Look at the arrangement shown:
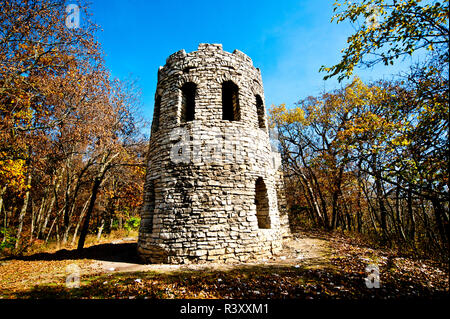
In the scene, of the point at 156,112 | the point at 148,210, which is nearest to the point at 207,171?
the point at 148,210

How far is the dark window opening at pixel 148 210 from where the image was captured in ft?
22.9

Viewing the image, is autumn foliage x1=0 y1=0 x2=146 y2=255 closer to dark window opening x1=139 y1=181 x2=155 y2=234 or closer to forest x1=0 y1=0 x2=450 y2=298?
forest x1=0 y1=0 x2=450 y2=298

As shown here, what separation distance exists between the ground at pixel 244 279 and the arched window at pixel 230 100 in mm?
5408

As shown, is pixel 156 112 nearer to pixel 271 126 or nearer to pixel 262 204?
pixel 262 204

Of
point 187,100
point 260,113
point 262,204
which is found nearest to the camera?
point 262,204

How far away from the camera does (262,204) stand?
24.7ft

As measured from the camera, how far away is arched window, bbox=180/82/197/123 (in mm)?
7944

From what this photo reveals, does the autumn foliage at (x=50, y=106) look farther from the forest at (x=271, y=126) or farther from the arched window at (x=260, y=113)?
the arched window at (x=260, y=113)

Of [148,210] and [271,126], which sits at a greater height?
[271,126]

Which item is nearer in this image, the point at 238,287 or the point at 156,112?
the point at 238,287

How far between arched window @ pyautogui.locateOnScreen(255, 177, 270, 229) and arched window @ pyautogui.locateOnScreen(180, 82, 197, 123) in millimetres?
4007

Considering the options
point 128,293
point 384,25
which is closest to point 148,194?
point 128,293

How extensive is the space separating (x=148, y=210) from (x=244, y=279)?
4.24 m
